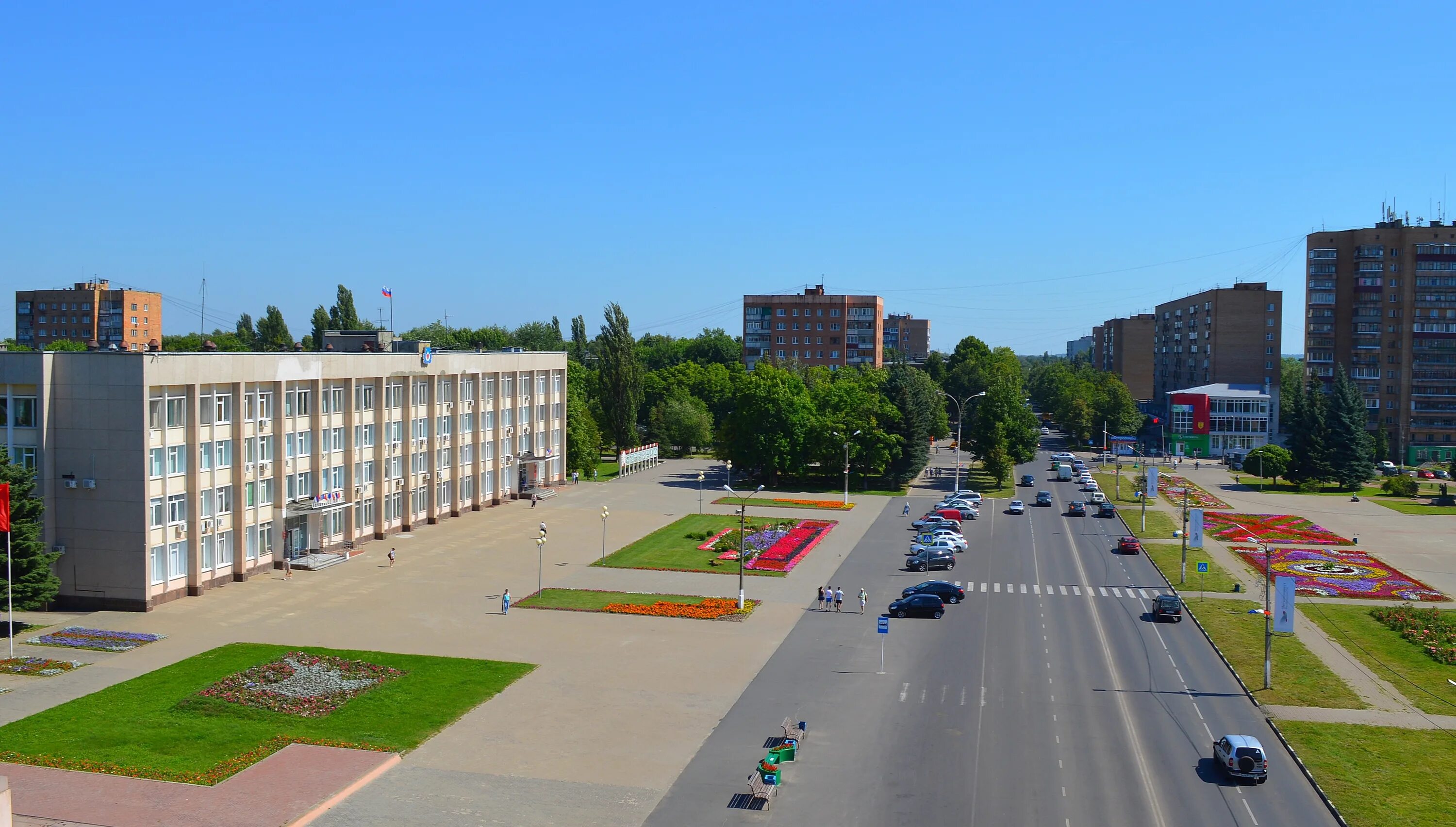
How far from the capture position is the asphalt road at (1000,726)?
27.5m

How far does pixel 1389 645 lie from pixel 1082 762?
22.7m

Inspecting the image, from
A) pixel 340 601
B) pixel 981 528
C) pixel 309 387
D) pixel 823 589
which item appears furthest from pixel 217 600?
pixel 981 528

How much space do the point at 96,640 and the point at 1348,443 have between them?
103 m

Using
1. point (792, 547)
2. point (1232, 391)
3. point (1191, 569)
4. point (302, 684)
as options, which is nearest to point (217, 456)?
point (302, 684)

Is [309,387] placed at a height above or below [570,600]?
above

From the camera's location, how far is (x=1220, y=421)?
13862 centimetres

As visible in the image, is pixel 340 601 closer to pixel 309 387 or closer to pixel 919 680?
pixel 309 387

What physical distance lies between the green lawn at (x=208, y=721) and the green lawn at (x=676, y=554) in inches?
813

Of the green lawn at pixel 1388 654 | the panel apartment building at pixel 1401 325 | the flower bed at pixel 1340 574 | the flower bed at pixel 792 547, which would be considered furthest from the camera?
the panel apartment building at pixel 1401 325

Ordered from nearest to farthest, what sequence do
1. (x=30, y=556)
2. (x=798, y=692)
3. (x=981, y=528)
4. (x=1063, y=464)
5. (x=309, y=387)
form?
1. (x=798, y=692)
2. (x=30, y=556)
3. (x=309, y=387)
4. (x=981, y=528)
5. (x=1063, y=464)

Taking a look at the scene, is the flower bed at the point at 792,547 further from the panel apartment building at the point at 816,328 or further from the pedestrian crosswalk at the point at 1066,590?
the panel apartment building at the point at 816,328

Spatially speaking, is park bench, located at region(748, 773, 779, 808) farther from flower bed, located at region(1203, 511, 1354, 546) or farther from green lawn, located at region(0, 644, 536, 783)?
flower bed, located at region(1203, 511, 1354, 546)

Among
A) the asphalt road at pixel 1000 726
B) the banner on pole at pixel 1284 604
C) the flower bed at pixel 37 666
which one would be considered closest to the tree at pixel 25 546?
the flower bed at pixel 37 666

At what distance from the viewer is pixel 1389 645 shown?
45094mm
